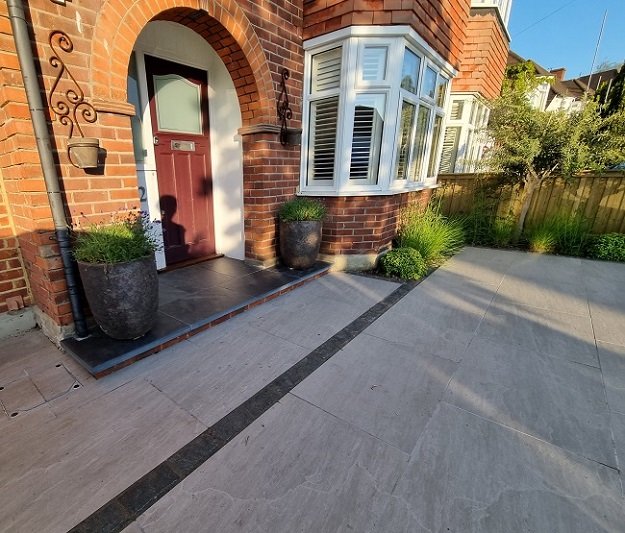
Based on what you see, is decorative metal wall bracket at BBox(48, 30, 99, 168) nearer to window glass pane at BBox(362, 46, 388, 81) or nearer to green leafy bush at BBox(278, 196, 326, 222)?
green leafy bush at BBox(278, 196, 326, 222)

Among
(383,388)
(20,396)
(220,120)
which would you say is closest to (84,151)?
(20,396)

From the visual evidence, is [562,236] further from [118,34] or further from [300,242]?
[118,34]

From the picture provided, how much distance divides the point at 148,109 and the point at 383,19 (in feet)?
9.09

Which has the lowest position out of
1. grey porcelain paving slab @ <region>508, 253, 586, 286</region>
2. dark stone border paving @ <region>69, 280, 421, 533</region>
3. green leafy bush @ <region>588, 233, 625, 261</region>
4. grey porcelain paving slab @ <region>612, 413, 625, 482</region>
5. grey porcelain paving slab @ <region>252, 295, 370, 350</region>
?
dark stone border paving @ <region>69, 280, 421, 533</region>

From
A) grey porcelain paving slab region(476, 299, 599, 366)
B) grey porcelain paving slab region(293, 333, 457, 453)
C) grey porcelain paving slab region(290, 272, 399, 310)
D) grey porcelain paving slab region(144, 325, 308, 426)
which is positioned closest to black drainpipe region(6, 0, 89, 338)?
grey porcelain paving slab region(144, 325, 308, 426)

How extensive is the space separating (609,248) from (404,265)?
358 cm

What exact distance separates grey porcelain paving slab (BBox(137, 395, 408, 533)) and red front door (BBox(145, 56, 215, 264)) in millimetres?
2899

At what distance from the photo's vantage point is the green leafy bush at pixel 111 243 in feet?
6.45

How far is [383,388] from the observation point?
1928mm

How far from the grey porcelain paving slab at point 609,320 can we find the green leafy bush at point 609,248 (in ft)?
5.71

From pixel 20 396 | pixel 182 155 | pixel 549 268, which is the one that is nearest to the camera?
pixel 20 396

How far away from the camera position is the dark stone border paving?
3.88 feet

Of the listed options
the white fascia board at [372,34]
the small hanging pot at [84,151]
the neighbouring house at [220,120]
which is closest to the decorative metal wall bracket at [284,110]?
the neighbouring house at [220,120]

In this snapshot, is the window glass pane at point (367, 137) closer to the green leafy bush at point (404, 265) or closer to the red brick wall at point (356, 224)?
the red brick wall at point (356, 224)
